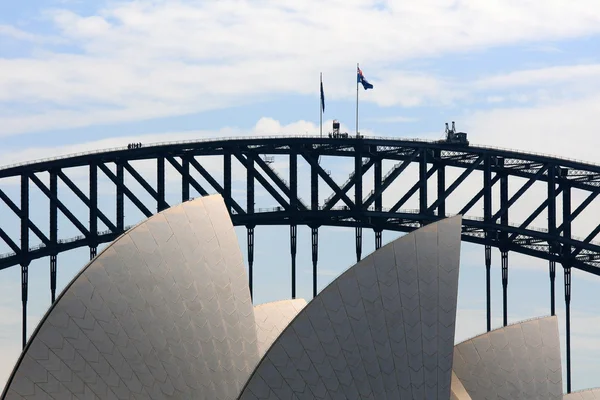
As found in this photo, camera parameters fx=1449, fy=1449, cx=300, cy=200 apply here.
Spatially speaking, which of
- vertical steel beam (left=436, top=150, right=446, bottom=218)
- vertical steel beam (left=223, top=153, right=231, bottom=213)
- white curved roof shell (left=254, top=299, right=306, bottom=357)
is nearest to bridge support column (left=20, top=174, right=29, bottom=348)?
vertical steel beam (left=223, top=153, right=231, bottom=213)

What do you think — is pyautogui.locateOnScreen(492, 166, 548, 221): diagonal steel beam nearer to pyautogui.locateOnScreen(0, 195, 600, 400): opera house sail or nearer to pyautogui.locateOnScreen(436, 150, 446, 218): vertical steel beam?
pyautogui.locateOnScreen(436, 150, 446, 218): vertical steel beam

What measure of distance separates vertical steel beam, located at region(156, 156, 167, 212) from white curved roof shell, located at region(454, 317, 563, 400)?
36178 mm

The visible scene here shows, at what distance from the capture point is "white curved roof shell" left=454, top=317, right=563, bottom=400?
72000mm

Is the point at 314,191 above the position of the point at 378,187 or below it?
below

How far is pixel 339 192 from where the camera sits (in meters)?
105

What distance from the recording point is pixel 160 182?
104 meters

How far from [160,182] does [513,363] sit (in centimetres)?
3827

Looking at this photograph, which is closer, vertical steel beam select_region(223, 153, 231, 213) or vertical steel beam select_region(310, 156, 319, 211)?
vertical steel beam select_region(223, 153, 231, 213)

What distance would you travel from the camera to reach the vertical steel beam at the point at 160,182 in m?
103

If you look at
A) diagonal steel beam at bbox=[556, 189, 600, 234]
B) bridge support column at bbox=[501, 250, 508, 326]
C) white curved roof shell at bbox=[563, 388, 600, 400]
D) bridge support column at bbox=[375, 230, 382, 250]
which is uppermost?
diagonal steel beam at bbox=[556, 189, 600, 234]

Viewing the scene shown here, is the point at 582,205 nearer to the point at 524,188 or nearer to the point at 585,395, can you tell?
the point at 524,188

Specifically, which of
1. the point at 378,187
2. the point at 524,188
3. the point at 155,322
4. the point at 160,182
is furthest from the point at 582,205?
the point at 155,322

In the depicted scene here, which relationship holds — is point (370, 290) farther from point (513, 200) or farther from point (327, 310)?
point (513, 200)

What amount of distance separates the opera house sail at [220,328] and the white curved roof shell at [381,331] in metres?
0.04
